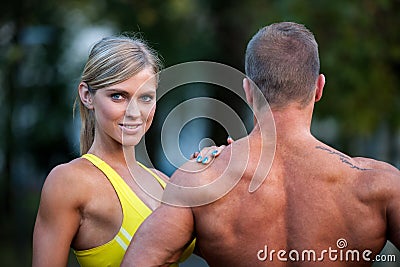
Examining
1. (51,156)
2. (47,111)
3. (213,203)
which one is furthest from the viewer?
(51,156)

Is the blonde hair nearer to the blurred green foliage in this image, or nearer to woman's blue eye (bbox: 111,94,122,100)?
woman's blue eye (bbox: 111,94,122,100)

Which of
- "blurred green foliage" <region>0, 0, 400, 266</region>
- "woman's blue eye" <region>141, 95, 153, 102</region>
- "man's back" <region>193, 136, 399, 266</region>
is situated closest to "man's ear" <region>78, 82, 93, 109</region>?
"woman's blue eye" <region>141, 95, 153, 102</region>

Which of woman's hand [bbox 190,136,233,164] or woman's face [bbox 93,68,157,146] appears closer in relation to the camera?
woman's hand [bbox 190,136,233,164]

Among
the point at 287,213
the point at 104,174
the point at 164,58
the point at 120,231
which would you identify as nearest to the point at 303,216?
the point at 287,213

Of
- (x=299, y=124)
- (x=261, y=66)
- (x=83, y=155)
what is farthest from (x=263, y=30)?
(x=83, y=155)

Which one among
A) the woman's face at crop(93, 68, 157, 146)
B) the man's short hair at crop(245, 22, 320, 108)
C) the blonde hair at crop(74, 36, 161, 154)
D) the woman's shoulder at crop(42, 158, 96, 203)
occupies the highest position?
the man's short hair at crop(245, 22, 320, 108)

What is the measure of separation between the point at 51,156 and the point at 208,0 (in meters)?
6.62

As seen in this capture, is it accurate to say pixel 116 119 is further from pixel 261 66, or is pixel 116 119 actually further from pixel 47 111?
pixel 47 111

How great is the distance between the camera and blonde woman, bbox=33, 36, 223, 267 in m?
3.44

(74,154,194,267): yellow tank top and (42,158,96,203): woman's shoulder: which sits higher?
(42,158,96,203): woman's shoulder

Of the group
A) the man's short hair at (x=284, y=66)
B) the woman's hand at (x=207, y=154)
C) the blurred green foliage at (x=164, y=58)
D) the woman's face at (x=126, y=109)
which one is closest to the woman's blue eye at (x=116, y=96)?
the woman's face at (x=126, y=109)

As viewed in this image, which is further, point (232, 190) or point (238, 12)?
point (238, 12)

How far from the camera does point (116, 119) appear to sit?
366 cm

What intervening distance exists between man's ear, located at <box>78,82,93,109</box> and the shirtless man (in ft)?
2.40
